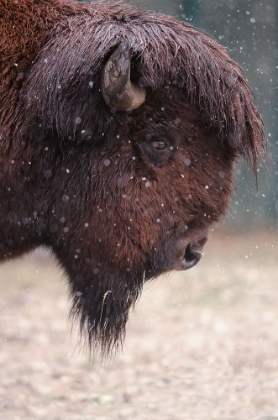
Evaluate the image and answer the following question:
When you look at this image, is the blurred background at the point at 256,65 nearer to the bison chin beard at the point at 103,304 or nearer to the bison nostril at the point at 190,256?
the bison chin beard at the point at 103,304

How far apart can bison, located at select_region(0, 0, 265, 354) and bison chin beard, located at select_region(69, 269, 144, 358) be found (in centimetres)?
3

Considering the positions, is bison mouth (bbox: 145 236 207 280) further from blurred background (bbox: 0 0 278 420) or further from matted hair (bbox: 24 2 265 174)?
blurred background (bbox: 0 0 278 420)

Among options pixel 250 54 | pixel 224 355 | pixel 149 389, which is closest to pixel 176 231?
pixel 149 389

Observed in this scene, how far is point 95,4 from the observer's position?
3.03 meters

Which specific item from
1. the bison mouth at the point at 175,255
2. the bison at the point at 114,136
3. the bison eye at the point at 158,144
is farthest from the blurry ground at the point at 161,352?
the bison eye at the point at 158,144

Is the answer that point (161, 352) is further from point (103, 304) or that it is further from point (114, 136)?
point (114, 136)

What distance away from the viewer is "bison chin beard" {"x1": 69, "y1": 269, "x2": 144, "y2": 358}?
3.02 m

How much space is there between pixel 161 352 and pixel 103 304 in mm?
2966

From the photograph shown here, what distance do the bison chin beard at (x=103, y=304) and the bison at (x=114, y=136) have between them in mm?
27

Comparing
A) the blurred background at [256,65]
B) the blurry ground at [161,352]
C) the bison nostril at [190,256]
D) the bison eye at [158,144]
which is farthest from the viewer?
the blurred background at [256,65]

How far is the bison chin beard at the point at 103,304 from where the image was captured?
9.90ft

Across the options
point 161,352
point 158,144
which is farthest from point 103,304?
point 161,352

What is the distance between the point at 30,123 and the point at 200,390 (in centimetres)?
295

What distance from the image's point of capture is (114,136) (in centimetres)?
279
